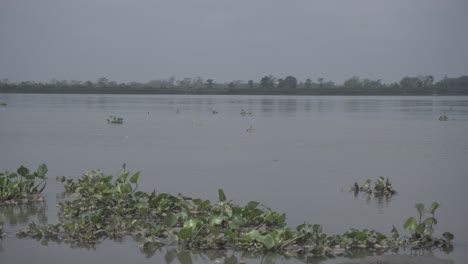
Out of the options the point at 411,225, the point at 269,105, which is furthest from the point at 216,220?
the point at 269,105

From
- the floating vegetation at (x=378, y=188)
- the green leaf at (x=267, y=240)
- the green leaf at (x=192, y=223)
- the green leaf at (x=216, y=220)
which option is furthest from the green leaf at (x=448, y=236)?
the floating vegetation at (x=378, y=188)

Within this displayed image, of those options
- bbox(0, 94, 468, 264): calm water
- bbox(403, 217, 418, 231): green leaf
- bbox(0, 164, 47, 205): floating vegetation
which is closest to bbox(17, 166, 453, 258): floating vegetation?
bbox(403, 217, 418, 231): green leaf

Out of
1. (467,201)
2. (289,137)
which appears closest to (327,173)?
(467,201)

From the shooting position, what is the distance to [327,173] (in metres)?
9.26

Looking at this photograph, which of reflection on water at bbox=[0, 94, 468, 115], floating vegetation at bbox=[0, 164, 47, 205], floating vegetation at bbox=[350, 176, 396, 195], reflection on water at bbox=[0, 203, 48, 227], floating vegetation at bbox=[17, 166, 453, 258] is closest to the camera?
floating vegetation at bbox=[17, 166, 453, 258]

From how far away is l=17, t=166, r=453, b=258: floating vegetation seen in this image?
5.07m

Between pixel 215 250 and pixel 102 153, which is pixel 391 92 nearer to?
pixel 102 153

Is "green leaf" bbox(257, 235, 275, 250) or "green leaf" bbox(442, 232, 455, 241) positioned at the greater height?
"green leaf" bbox(257, 235, 275, 250)

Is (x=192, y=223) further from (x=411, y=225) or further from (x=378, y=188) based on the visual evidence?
(x=378, y=188)

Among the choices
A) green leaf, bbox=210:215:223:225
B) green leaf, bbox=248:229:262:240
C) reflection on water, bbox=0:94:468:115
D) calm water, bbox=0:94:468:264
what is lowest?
reflection on water, bbox=0:94:468:115

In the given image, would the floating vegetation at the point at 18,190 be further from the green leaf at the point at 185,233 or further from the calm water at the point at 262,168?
the green leaf at the point at 185,233

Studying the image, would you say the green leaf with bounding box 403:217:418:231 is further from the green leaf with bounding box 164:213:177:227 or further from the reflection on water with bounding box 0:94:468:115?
the reflection on water with bounding box 0:94:468:115

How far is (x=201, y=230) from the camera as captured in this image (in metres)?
5.25

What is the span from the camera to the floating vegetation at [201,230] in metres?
5.07
